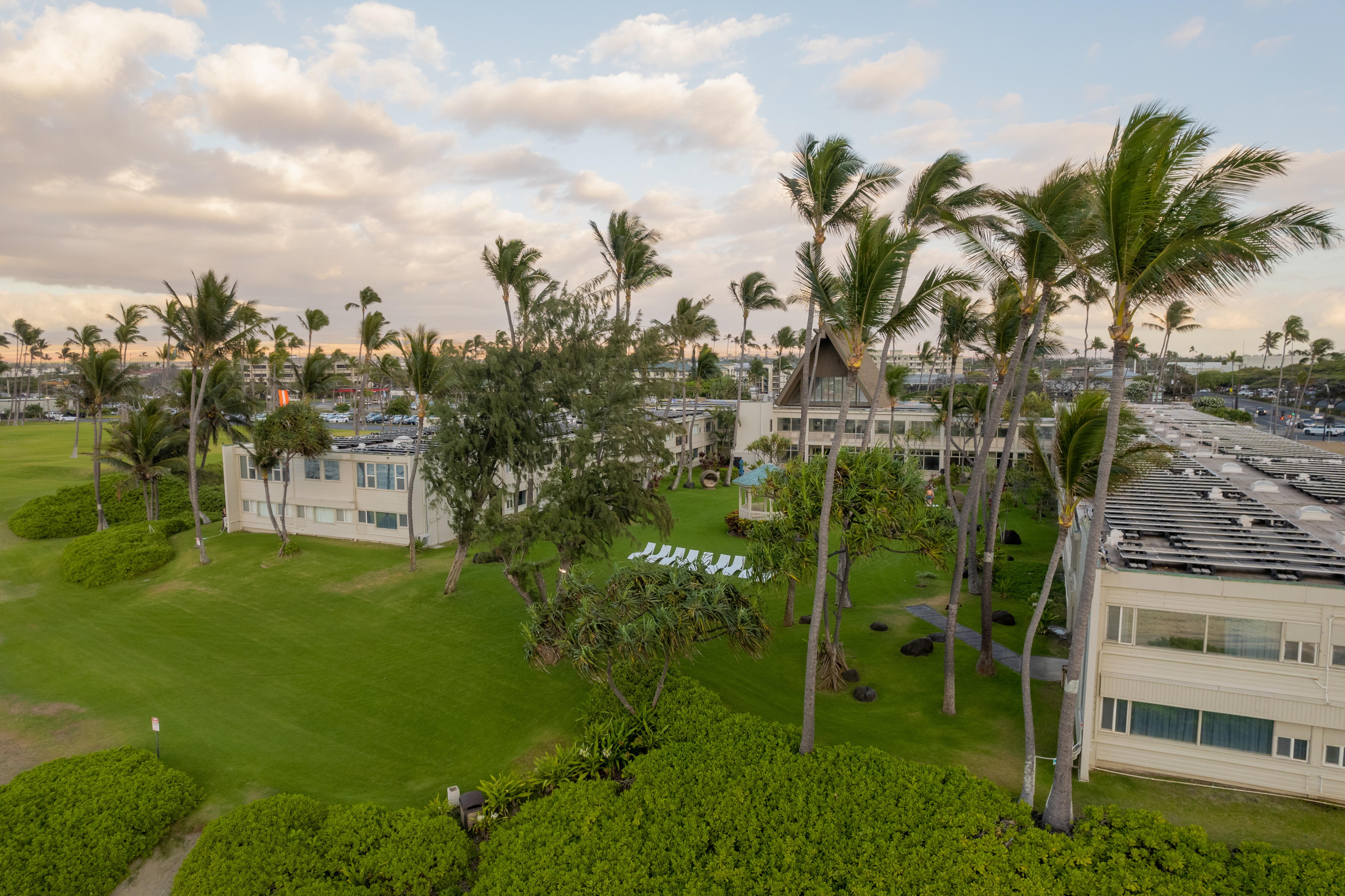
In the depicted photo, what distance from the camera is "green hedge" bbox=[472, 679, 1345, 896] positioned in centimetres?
1052

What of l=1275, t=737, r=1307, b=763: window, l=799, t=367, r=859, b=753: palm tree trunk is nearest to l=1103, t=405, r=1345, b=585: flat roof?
l=1275, t=737, r=1307, b=763: window

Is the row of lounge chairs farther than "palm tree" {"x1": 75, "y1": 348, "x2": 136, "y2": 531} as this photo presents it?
No

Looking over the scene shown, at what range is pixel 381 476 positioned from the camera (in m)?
32.8

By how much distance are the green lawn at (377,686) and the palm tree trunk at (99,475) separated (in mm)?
5459

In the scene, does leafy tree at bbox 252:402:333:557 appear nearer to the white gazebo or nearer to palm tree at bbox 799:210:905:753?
the white gazebo

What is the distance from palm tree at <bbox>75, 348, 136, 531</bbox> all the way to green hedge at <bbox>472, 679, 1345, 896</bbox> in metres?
38.5

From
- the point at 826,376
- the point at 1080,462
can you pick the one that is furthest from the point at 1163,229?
the point at 826,376

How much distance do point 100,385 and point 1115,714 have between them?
5089 cm

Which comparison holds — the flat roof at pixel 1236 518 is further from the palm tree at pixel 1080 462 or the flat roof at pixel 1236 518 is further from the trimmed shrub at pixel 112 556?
the trimmed shrub at pixel 112 556

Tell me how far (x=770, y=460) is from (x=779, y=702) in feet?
88.4

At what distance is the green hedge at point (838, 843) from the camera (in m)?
10.5

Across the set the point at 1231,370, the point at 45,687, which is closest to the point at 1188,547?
the point at 45,687

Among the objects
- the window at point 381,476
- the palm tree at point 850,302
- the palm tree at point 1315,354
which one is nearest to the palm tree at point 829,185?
the palm tree at point 850,302

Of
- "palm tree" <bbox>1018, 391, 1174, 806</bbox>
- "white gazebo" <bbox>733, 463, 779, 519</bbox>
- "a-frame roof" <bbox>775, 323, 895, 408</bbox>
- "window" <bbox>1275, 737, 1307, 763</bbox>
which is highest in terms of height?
"a-frame roof" <bbox>775, 323, 895, 408</bbox>
